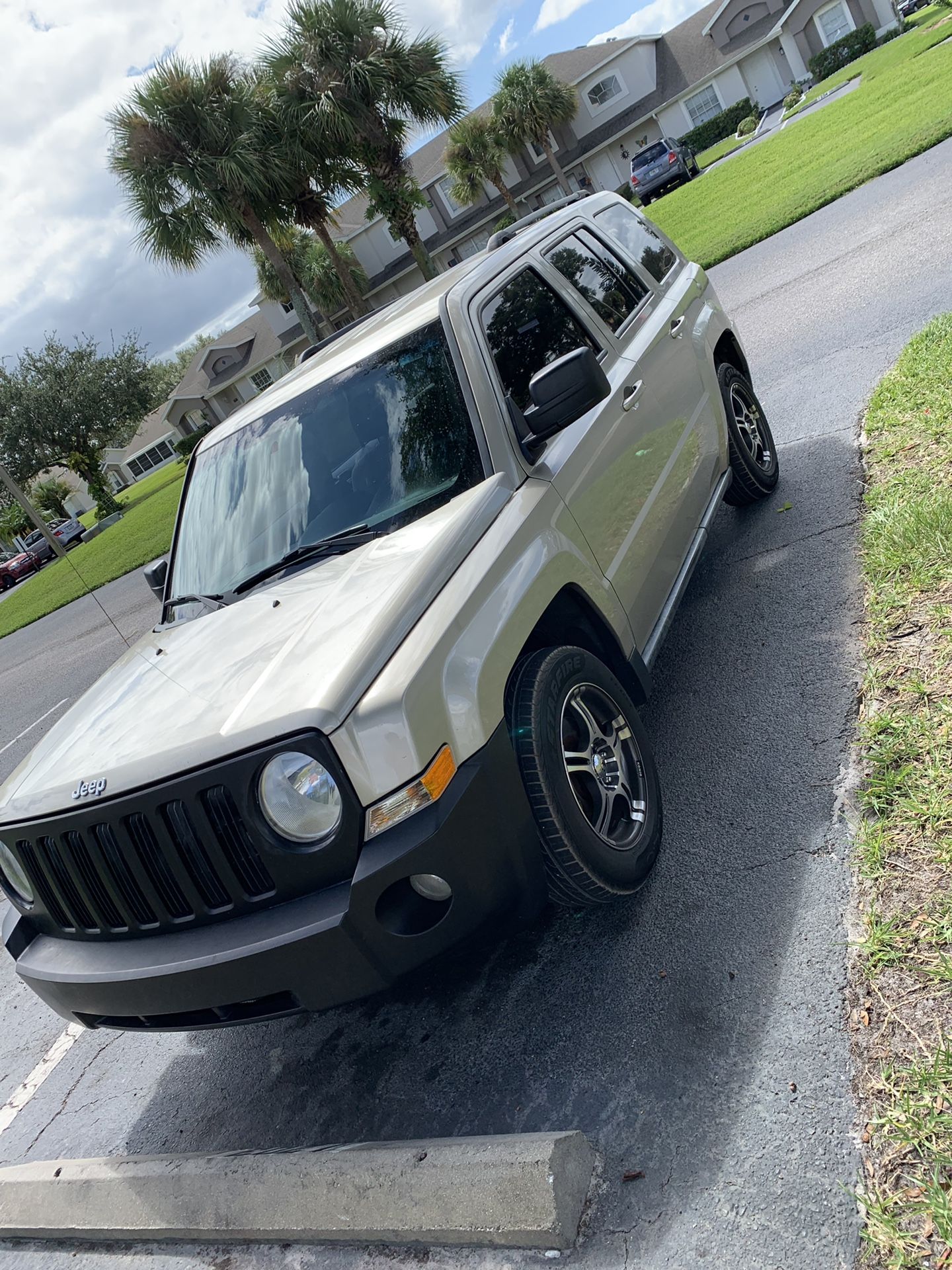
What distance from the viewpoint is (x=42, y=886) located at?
3.06 m

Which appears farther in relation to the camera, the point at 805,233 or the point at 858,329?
the point at 805,233

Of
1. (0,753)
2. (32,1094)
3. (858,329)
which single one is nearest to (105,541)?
(0,753)

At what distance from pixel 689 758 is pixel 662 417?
1592mm

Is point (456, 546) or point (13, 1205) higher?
point (456, 546)

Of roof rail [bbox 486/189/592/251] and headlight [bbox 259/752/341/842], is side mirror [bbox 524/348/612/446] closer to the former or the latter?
roof rail [bbox 486/189/592/251]

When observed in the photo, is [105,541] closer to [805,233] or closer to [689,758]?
[805,233]

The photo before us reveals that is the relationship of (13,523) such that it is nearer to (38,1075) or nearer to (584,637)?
(38,1075)

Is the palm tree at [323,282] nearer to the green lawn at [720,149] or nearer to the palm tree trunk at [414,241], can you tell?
the green lawn at [720,149]

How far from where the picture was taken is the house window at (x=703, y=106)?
55688 millimetres

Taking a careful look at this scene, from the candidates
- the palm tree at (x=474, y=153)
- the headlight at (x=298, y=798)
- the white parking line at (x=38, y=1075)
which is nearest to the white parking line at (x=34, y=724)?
the white parking line at (x=38, y=1075)

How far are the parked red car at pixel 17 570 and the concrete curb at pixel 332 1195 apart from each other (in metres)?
40.9

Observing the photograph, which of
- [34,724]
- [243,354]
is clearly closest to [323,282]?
[243,354]

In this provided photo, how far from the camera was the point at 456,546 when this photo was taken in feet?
10.2

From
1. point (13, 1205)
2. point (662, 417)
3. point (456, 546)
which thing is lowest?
point (13, 1205)
